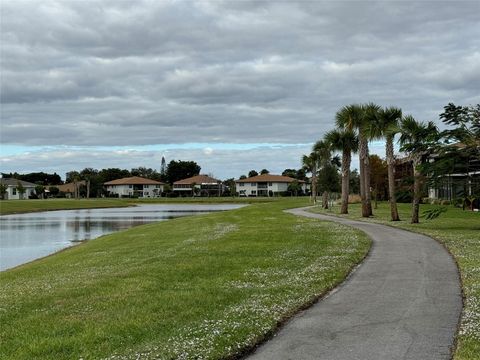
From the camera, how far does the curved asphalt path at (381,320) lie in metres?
7.31

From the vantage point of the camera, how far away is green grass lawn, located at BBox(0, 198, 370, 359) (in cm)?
766

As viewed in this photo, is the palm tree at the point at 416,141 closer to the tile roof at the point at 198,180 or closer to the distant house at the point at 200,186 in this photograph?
the distant house at the point at 200,186

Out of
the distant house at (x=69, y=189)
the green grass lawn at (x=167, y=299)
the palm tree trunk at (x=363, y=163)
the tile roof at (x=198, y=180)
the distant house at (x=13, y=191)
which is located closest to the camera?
the green grass lawn at (x=167, y=299)

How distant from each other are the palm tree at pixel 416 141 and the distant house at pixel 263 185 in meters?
146

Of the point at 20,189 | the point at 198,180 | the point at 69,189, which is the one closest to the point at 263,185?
the point at 198,180

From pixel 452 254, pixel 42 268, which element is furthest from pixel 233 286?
pixel 42 268

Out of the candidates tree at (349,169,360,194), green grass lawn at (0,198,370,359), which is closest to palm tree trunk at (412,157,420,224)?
green grass lawn at (0,198,370,359)

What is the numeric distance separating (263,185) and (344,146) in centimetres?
13620

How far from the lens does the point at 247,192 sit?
602 feet

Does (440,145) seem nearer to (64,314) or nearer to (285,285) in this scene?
(285,285)

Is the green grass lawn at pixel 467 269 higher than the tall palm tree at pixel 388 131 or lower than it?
lower

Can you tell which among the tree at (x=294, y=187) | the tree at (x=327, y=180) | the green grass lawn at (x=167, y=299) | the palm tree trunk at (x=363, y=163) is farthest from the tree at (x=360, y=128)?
the tree at (x=294, y=187)

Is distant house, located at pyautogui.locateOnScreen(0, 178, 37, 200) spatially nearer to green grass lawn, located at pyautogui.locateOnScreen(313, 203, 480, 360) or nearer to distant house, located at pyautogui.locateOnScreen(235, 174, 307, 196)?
distant house, located at pyautogui.locateOnScreen(235, 174, 307, 196)

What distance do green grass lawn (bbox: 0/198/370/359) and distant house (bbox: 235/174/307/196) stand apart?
523 feet
